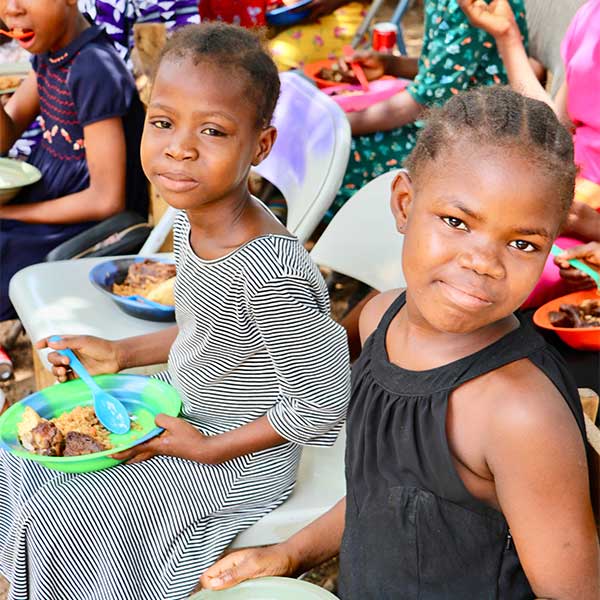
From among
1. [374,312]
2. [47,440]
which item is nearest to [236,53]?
[374,312]

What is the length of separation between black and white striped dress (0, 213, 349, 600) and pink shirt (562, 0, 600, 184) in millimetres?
1049

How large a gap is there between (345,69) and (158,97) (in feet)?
6.41

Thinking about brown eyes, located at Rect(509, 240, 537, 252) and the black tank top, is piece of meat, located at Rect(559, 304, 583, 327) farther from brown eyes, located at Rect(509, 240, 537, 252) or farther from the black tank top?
brown eyes, located at Rect(509, 240, 537, 252)

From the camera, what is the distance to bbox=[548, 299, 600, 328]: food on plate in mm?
1912

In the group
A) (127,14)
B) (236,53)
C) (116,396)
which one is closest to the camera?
(236,53)

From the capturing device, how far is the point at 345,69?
344 centimetres

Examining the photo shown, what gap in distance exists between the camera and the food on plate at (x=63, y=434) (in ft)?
5.38

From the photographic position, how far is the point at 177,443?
1.63 meters

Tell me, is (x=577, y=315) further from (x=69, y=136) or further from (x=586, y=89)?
(x=69, y=136)

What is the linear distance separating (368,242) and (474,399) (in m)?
1.08

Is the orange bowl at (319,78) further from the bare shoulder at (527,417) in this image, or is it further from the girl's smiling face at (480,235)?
the bare shoulder at (527,417)

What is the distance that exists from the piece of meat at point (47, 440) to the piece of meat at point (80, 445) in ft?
0.05

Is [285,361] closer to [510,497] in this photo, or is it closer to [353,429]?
[353,429]

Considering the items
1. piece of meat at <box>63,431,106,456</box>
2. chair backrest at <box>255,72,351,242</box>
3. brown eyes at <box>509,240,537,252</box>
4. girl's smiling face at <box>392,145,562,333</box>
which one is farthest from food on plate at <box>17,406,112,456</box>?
brown eyes at <box>509,240,537,252</box>
